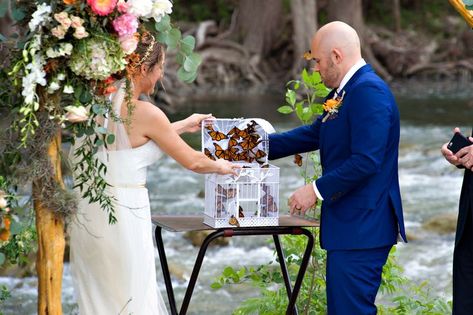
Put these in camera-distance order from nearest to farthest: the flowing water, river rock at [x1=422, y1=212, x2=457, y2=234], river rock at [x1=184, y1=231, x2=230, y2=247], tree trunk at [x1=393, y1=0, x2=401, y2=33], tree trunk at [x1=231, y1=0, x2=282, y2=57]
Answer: the flowing water
river rock at [x1=184, y1=231, x2=230, y2=247]
river rock at [x1=422, y1=212, x2=457, y2=234]
tree trunk at [x1=231, y1=0, x2=282, y2=57]
tree trunk at [x1=393, y1=0, x2=401, y2=33]

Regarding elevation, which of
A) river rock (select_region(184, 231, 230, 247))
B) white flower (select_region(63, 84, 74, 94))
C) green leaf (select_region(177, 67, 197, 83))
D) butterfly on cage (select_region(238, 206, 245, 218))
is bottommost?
river rock (select_region(184, 231, 230, 247))

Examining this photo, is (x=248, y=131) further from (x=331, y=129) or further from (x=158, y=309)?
(x=158, y=309)

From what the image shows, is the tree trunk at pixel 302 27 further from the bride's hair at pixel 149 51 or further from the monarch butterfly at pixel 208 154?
the bride's hair at pixel 149 51

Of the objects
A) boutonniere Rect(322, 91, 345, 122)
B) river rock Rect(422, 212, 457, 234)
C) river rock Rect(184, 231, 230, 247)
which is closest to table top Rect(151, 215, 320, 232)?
boutonniere Rect(322, 91, 345, 122)

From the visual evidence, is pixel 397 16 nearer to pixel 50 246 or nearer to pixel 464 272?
pixel 464 272

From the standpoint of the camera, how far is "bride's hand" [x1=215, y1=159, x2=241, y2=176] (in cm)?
430

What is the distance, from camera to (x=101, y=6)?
3461 millimetres

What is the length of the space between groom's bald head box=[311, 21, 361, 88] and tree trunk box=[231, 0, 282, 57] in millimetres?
21351

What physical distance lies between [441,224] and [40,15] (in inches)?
316

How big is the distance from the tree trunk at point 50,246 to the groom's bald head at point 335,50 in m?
1.10

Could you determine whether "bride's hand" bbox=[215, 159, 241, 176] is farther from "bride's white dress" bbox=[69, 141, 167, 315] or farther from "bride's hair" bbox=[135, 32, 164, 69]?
"bride's hair" bbox=[135, 32, 164, 69]

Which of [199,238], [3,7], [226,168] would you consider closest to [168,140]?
[226,168]

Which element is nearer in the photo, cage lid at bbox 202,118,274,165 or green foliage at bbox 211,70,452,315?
cage lid at bbox 202,118,274,165

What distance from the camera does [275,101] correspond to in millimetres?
21344
